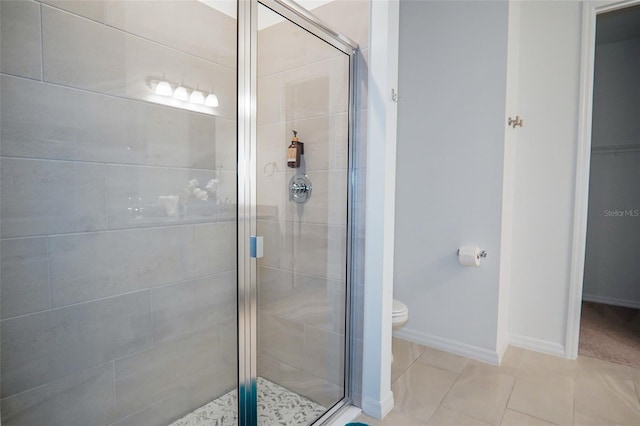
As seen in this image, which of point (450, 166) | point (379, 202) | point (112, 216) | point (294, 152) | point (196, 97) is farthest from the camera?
point (450, 166)

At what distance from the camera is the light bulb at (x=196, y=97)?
5.34ft

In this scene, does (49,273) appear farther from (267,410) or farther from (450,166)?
(450,166)

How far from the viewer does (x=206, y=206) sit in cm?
165

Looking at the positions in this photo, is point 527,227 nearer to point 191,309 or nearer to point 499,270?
point 499,270

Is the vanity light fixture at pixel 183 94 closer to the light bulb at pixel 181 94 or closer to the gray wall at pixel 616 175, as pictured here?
the light bulb at pixel 181 94

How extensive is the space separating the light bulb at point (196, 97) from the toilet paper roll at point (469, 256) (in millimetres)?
1918

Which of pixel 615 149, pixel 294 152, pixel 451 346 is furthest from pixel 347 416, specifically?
pixel 615 149

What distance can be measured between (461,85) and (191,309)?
228 centimetres

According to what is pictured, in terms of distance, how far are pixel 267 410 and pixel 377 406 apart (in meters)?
0.57

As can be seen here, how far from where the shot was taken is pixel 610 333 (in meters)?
2.93

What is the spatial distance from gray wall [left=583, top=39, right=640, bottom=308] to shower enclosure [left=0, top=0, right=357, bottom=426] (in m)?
3.30

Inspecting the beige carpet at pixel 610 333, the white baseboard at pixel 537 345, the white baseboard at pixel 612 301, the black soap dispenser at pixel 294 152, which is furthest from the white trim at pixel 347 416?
the white baseboard at pixel 612 301

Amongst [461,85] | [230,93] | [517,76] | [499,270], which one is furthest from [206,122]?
[517,76]

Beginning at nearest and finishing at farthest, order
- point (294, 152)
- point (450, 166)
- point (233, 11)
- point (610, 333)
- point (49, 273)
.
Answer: point (49, 273) → point (233, 11) → point (294, 152) → point (450, 166) → point (610, 333)
